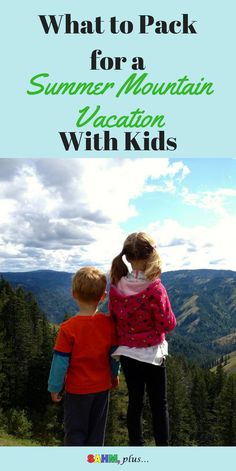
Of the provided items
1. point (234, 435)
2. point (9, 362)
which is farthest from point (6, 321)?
point (234, 435)

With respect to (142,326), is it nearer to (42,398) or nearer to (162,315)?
(162,315)

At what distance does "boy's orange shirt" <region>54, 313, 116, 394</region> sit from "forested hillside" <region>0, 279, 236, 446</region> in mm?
35131

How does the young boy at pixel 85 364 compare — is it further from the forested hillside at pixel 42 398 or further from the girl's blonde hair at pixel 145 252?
the forested hillside at pixel 42 398

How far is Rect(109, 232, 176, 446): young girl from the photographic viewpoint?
5840mm

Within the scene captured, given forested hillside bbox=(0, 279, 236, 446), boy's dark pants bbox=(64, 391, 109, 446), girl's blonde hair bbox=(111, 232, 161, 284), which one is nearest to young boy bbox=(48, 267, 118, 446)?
boy's dark pants bbox=(64, 391, 109, 446)

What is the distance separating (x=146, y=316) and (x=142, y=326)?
15 centimetres

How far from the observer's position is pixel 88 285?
5898 mm

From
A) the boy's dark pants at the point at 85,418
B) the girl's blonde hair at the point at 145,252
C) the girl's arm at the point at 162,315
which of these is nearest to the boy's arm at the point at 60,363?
the boy's dark pants at the point at 85,418

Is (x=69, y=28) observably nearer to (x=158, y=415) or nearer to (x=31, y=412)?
(x=158, y=415)

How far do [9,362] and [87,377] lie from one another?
5374 cm

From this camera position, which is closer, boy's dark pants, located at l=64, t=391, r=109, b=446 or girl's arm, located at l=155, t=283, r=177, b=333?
girl's arm, located at l=155, t=283, r=177, b=333

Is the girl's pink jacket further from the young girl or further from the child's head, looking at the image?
the child's head

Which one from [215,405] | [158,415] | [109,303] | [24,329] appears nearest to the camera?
[158,415]

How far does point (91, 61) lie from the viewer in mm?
8469
